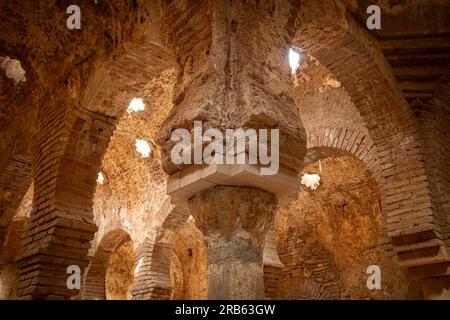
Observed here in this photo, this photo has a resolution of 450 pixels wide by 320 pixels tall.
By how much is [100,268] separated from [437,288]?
8.14 meters

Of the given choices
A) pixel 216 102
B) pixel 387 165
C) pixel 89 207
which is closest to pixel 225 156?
pixel 216 102

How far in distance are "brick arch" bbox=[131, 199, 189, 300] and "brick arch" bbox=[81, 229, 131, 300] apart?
1.62 metres

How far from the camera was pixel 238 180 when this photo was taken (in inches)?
135

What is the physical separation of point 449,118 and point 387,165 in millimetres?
1344

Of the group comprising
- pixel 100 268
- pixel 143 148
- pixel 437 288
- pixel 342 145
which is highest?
pixel 143 148

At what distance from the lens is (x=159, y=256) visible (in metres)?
9.34

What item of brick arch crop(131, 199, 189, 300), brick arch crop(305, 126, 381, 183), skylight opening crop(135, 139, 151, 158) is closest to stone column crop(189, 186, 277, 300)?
brick arch crop(305, 126, 381, 183)

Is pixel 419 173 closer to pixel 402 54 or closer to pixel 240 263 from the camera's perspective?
pixel 402 54

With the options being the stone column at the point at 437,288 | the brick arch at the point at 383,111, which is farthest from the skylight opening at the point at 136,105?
the stone column at the point at 437,288

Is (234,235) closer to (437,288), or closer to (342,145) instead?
(437,288)

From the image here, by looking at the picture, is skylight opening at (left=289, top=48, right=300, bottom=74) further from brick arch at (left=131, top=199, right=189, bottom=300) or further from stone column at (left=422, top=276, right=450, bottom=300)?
stone column at (left=422, top=276, right=450, bottom=300)

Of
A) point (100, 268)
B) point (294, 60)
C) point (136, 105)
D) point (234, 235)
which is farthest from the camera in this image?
point (100, 268)

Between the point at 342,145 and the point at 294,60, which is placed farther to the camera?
the point at 294,60

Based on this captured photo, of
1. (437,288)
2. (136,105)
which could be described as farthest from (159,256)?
(437,288)
